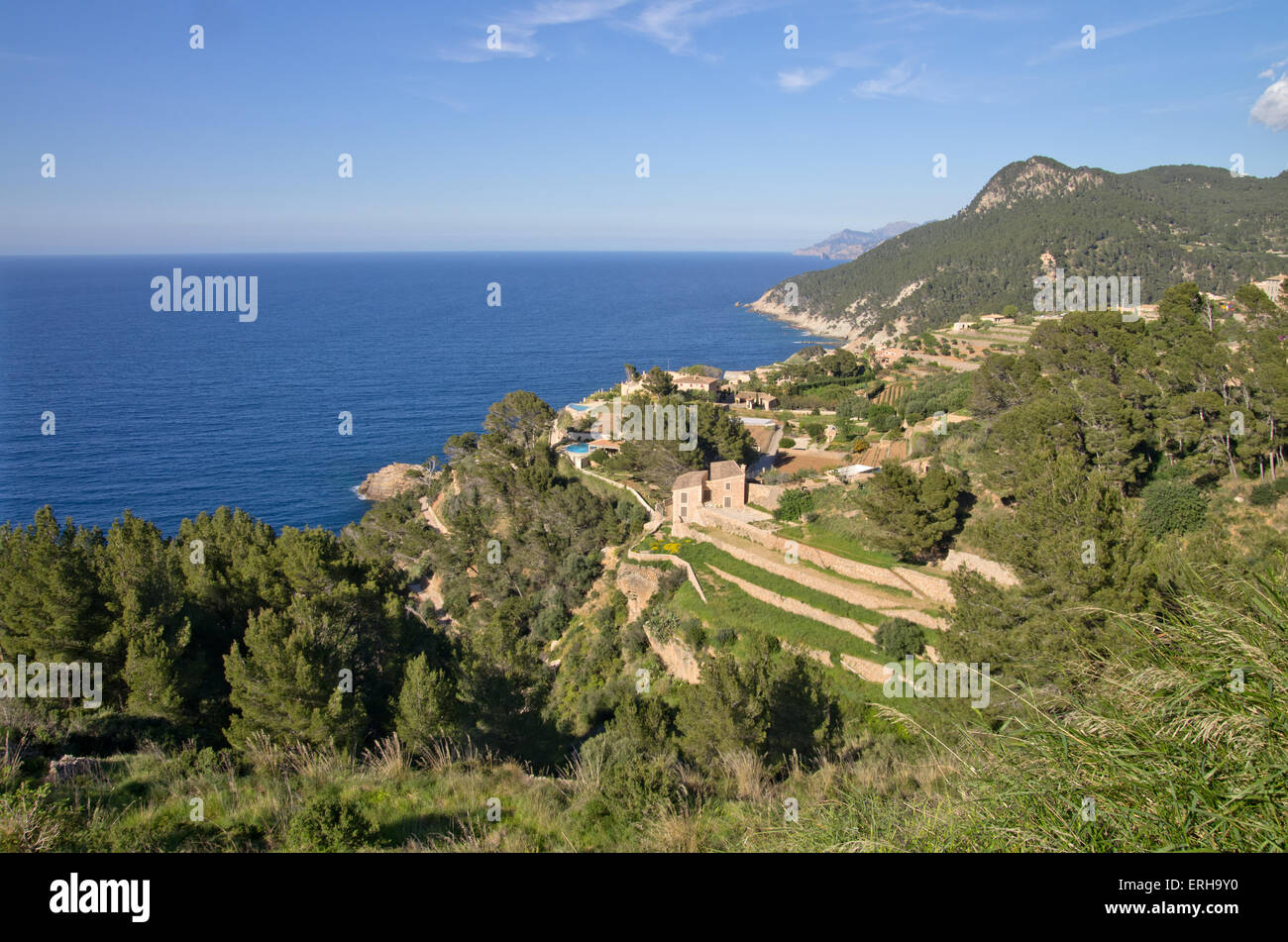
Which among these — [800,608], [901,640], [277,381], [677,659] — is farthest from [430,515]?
[277,381]

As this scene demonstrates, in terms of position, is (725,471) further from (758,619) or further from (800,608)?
(800,608)

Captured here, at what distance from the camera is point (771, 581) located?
22656 mm

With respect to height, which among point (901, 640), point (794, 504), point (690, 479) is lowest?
point (901, 640)

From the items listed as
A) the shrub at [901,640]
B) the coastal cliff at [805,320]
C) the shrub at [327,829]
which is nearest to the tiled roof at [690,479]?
the shrub at [901,640]

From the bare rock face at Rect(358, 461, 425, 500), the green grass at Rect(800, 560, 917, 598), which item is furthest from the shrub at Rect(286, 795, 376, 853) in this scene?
the bare rock face at Rect(358, 461, 425, 500)

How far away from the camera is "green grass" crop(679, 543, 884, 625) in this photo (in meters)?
20.3

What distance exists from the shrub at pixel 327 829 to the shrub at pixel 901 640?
51.5 feet

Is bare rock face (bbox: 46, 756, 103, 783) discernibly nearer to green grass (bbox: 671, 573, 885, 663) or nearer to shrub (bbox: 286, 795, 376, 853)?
shrub (bbox: 286, 795, 376, 853)

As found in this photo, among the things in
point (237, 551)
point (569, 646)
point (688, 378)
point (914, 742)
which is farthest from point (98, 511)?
point (914, 742)

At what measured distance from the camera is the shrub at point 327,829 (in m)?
5.44

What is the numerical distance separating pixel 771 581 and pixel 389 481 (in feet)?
117

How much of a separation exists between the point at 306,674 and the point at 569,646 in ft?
47.6

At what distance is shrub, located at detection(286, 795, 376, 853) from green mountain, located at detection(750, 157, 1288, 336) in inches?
3524
